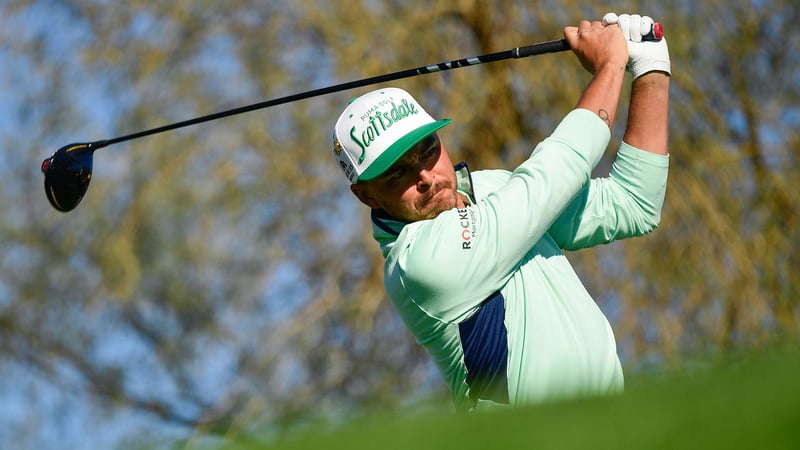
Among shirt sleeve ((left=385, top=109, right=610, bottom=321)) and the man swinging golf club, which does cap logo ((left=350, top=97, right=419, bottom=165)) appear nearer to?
the man swinging golf club

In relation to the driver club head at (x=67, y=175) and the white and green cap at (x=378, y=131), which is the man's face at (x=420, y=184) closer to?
the white and green cap at (x=378, y=131)

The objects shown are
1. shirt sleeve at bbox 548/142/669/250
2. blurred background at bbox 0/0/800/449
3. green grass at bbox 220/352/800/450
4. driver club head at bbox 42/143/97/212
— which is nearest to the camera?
green grass at bbox 220/352/800/450

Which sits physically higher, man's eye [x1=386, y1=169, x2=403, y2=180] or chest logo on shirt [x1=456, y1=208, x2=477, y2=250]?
man's eye [x1=386, y1=169, x2=403, y2=180]

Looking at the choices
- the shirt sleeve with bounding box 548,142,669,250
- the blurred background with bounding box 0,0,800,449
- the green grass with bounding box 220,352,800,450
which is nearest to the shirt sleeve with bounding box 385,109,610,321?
the shirt sleeve with bounding box 548,142,669,250

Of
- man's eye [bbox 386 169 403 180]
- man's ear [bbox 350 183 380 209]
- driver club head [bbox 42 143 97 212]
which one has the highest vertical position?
driver club head [bbox 42 143 97 212]

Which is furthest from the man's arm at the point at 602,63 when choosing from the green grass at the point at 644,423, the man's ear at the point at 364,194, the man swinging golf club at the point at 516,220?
the green grass at the point at 644,423

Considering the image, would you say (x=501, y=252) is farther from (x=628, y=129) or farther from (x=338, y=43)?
(x=338, y=43)

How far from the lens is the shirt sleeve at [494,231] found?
2.46 m

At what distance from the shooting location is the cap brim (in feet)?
8.62

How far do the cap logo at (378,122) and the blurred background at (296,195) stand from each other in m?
4.61

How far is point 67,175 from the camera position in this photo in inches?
173

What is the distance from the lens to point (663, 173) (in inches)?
109

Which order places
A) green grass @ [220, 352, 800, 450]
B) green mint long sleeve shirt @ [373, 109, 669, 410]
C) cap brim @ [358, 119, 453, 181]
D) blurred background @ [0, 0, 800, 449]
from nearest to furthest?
green grass @ [220, 352, 800, 450] < green mint long sleeve shirt @ [373, 109, 669, 410] < cap brim @ [358, 119, 453, 181] < blurred background @ [0, 0, 800, 449]

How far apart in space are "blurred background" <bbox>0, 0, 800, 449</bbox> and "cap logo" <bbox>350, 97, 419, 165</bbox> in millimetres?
4612
